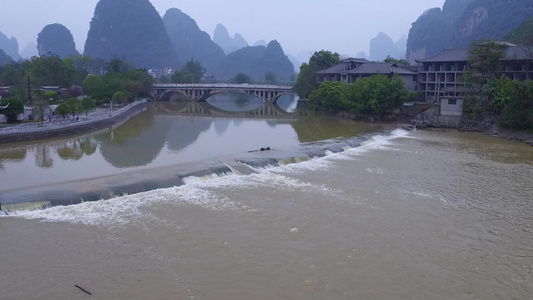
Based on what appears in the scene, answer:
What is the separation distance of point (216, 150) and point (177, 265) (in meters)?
17.2

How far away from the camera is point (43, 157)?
2527 cm

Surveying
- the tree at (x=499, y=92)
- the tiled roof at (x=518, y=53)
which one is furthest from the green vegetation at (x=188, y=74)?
the tree at (x=499, y=92)

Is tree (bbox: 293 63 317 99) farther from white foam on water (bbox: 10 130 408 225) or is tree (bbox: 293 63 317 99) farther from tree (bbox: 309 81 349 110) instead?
white foam on water (bbox: 10 130 408 225)

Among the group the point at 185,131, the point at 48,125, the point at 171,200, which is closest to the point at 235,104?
the point at 185,131

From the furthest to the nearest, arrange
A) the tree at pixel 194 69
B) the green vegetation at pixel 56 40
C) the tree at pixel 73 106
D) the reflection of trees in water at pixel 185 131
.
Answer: the green vegetation at pixel 56 40 < the tree at pixel 194 69 < the tree at pixel 73 106 < the reflection of trees in water at pixel 185 131

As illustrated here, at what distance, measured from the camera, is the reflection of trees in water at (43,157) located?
77.2ft

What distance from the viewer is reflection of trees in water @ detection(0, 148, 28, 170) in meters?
24.1

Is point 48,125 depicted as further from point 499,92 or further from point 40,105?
point 499,92

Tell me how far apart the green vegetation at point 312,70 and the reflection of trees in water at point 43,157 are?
36.3 meters

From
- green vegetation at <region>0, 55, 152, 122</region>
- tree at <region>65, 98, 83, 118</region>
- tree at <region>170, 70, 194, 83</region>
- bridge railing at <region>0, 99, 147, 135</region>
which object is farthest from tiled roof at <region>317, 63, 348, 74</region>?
tree at <region>170, 70, 194, 83</region>

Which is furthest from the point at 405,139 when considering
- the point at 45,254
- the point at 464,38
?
Result: the point at 464,38

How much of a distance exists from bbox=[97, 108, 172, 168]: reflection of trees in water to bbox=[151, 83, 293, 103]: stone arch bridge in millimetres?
25404

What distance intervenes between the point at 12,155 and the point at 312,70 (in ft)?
136

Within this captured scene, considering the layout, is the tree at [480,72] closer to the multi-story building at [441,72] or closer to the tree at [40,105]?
the multi-story building at [441,72]
